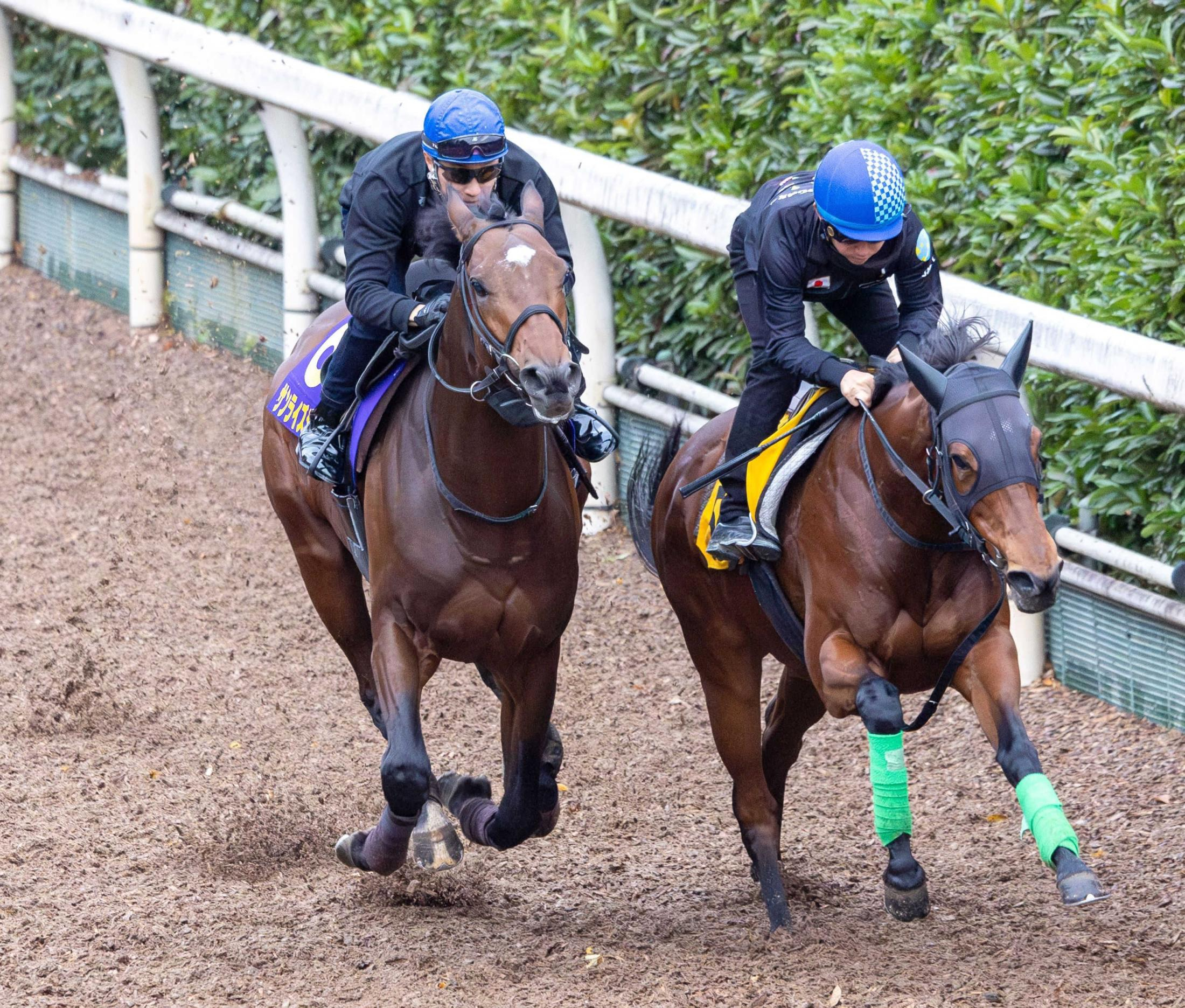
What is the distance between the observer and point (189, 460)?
9.84m

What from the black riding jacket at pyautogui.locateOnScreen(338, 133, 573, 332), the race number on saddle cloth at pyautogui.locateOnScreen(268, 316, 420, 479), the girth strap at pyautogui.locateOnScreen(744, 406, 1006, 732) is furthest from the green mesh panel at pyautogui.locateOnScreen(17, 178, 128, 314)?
the girth strap at pyautogui.locateOnScreen(744, 406, 1006, 732)

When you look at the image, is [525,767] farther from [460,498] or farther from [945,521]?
[945,521]

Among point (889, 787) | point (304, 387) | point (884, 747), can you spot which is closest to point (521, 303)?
point (884, 747)

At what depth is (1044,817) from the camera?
14.2 ft

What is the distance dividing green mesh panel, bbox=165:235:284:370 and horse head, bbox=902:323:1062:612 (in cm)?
643

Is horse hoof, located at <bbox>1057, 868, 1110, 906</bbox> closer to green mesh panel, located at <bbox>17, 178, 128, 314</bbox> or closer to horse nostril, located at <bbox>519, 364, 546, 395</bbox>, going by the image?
horse nostril, located at <bbox>519, 364, 546, 395</bbox>

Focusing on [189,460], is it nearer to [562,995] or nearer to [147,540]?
[147,540]

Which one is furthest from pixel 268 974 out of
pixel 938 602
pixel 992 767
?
pixel 992 767

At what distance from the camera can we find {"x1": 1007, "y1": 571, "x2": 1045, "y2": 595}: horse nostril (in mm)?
4133

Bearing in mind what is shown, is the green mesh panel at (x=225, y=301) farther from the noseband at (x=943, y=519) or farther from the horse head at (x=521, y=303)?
the noseband at (x=943, y=519)

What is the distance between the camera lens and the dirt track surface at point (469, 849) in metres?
4.91

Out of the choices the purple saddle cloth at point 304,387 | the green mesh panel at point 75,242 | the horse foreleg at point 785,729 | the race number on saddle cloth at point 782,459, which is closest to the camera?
the race number on saddle cloth at point 782,459

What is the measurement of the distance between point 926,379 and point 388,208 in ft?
6.40

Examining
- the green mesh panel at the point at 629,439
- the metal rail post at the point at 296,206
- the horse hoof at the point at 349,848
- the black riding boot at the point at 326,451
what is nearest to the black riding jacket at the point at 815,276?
the black riding boot at the point at 326,451
